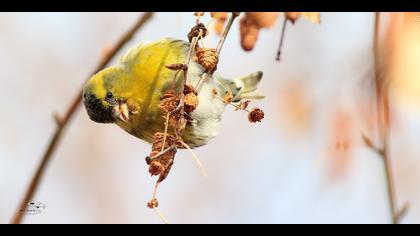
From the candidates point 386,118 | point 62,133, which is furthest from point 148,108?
point 386,118

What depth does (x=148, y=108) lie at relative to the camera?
1681 millimetres

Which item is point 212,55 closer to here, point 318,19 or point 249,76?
point 318,19

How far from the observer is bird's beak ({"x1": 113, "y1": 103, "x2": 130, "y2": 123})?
67.2 inches

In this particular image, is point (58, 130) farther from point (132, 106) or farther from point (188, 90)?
point (188, 90)

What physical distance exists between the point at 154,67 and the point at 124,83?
0.13 meters

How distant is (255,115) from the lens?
119 centimetres

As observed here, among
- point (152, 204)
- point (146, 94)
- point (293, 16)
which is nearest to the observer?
point (152, 204)

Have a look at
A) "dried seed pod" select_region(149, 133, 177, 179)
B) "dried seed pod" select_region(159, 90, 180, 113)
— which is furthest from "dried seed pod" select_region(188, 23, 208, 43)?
"dried seed pod" select_region(149, 133, 177, 179)

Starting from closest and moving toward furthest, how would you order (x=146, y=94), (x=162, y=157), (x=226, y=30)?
(x=162, y=157) < (x=226, y=30) < (x=146, y=94)

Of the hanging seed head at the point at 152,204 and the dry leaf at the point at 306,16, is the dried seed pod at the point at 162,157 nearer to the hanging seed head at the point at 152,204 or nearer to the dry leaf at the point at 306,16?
the hanging seed head at the point at 152,204

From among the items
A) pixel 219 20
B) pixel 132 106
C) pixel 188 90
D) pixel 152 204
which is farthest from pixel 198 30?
pixel 152 204

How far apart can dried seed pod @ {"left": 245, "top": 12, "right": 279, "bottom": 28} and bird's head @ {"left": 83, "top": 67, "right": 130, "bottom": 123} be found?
56cm

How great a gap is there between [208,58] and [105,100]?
1.84ft
